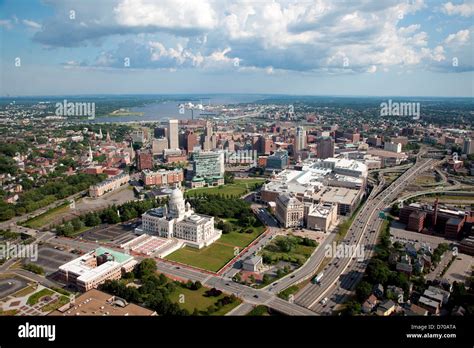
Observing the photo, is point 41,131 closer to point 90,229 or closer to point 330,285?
point 90,229

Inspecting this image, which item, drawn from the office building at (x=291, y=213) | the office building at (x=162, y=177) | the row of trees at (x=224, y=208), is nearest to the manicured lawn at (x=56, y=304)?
the row of trees at (x=224, y=208)

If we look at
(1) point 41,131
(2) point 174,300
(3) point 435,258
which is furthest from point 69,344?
(1) point 41,131

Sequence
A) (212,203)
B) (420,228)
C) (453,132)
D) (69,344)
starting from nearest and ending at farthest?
(69,344) < (420,228) < (212,203) < (453,132)

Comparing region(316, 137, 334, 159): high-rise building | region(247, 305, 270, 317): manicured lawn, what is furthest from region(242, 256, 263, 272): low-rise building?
region(316, 137, 334, 159): high-rise building

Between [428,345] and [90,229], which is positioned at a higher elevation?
[428,345]

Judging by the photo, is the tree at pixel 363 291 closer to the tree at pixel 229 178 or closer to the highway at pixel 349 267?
the highway at pixel 349 267

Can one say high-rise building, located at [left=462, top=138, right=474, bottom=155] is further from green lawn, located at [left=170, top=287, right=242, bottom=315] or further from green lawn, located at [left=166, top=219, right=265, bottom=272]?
green lawn, located at [left=170, top=287, right=242, bottom=315]

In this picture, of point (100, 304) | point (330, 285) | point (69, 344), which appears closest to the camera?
point (69, 344)
